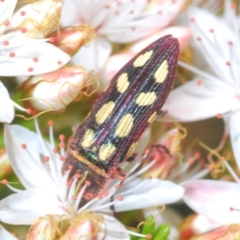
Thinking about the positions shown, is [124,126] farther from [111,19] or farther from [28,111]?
[111,19]

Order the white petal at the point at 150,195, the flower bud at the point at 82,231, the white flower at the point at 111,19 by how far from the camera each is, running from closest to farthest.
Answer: the flower bud at the point at 82,231, the white petal at the point at 150,195, the white flower at the point at 111,19

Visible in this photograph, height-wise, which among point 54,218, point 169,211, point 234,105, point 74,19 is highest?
point 74,19

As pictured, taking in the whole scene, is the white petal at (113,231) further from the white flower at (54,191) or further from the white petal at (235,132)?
the white petal at (235,132)

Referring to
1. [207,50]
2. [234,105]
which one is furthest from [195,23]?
[234,105]

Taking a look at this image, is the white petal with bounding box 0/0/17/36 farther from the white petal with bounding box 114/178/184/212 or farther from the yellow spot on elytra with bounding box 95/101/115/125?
the white petal with bounding box 114/178/184/212

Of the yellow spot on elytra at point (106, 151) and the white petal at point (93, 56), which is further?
the white petal at point (93, 56)

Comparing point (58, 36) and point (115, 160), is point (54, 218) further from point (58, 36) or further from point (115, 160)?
point (58, 36)

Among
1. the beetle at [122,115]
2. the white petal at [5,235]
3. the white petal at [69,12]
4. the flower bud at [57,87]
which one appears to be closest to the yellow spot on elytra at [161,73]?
the beetle at [122,115]
